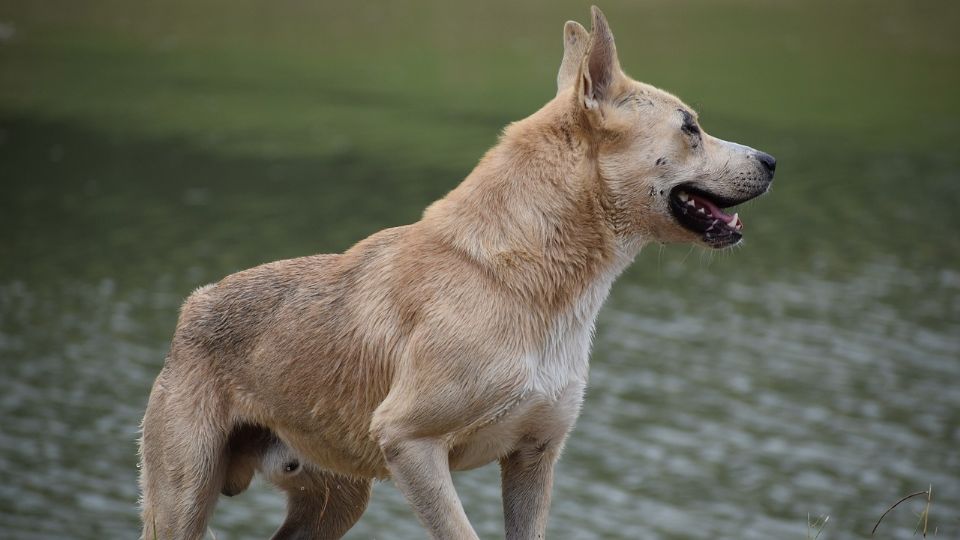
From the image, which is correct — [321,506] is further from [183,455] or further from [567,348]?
[567,348]

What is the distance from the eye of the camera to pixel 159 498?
6.53 meters

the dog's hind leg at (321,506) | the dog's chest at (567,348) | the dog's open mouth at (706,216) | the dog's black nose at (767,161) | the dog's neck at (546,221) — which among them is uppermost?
the dog's black nose at (767,161)

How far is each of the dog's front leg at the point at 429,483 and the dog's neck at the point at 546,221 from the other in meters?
0.77

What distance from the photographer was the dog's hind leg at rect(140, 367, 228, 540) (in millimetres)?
6379

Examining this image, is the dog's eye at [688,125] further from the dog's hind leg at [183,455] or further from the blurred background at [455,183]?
the blurred background at [455,183]

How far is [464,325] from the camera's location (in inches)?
226

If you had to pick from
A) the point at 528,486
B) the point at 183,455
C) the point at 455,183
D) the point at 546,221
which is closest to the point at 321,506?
the point at 183,455

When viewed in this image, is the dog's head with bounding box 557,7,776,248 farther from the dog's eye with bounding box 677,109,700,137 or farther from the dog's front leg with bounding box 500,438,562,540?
the dog's front leg with bounding box 500,438,562,540

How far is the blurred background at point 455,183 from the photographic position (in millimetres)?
20938

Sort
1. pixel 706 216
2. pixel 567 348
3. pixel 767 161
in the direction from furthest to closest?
pixel 767 161 → pixel 706 216 → pixel 567 348

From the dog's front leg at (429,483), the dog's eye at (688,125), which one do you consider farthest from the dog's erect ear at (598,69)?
the dog's front leg at (429,483)

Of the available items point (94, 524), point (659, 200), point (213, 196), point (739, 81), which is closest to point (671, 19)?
point (739, 81)

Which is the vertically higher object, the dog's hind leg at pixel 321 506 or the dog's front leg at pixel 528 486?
the dog's front leg at pixel 528 486

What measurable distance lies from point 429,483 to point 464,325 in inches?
25.8
